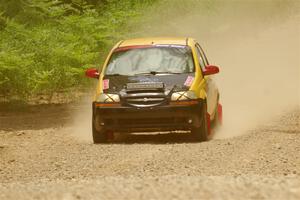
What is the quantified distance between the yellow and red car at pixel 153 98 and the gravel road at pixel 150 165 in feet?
1.13

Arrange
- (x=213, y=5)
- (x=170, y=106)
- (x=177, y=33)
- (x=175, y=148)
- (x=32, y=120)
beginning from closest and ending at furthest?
(x=175, y=148), (x=170, y=106), (x=32, y=120), (x=177, y=33), (x=213, y=5)

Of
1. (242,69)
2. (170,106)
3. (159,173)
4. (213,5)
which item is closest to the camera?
(159,173)

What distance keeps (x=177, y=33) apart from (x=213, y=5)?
5914mm

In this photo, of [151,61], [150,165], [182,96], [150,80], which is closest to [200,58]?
[151,61]

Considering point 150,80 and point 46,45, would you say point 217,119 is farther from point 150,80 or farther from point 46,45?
point 46,45

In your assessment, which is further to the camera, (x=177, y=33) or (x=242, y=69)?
(x=242, y=69)

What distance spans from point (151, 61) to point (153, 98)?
1229 mm

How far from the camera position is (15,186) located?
10250mm

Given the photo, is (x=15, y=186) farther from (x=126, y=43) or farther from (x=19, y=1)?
(x=19, y=1)

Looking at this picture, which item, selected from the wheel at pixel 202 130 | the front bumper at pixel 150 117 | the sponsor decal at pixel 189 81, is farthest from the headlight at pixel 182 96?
the wheel at pixel 202 130

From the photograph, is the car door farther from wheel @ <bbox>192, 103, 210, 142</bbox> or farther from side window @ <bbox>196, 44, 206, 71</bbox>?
wheel @ <bbox>192, 103, 210, 142</bbox>

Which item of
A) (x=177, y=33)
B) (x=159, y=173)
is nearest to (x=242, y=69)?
(x=177, y=33)

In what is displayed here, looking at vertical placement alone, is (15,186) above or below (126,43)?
below

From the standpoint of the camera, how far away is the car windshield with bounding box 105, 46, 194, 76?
16.6m
